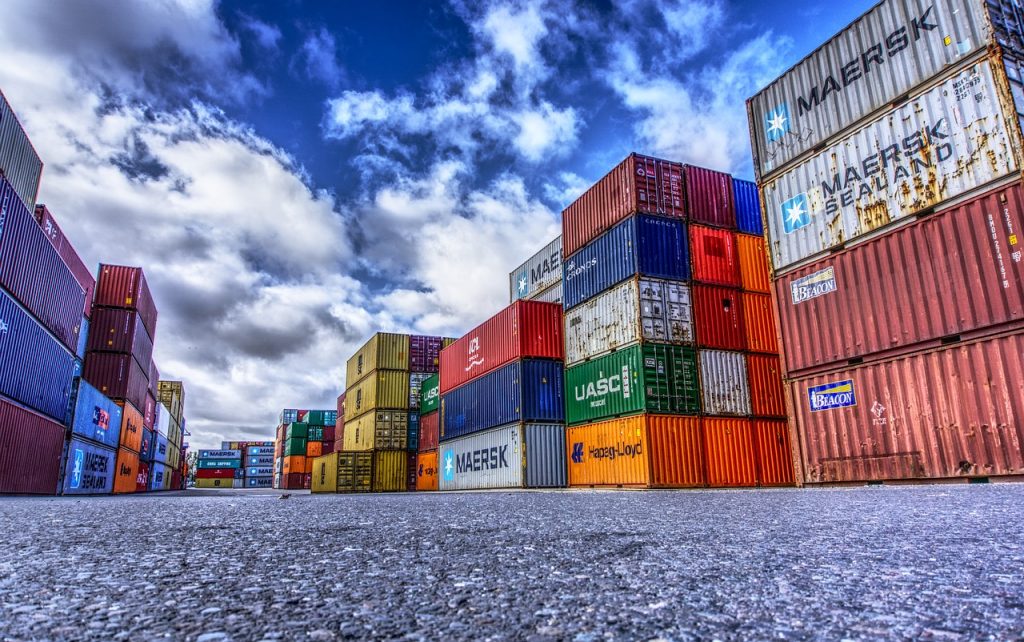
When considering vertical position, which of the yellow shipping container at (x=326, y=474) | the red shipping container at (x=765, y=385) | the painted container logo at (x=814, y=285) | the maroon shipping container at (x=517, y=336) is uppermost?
the maroon shipping container at (x=517, y=336)

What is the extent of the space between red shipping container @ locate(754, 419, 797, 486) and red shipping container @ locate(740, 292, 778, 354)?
245 cm

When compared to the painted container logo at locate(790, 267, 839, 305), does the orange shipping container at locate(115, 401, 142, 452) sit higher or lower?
lower

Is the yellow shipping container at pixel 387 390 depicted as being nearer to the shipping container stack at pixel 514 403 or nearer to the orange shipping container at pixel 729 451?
the shipping container stack at pixel 514 403

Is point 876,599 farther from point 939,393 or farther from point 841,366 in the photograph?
point 841,366

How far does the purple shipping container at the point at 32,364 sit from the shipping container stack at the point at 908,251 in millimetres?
21410

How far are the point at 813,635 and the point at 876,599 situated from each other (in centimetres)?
54

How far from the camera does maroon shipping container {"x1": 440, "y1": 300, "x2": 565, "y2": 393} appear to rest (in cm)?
2245

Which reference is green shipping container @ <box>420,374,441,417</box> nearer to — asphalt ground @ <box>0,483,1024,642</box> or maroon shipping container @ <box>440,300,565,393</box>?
maroon shipping container @ <box>440,300,565,393</box>

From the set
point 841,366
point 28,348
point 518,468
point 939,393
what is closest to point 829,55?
point 841,366

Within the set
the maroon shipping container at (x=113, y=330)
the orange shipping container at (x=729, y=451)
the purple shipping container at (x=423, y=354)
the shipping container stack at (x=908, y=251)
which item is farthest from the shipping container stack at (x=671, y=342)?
the maroon shipping container at (x=113, y=330)

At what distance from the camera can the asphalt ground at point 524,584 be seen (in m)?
1.46

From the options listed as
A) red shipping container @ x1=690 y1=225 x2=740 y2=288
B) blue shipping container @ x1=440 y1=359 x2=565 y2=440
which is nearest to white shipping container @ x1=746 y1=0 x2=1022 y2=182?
red shipping container @ x1=690 y1=225 x2=740 y2=288

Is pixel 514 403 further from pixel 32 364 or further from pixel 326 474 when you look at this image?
pixel 326 474

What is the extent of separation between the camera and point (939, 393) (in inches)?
437
